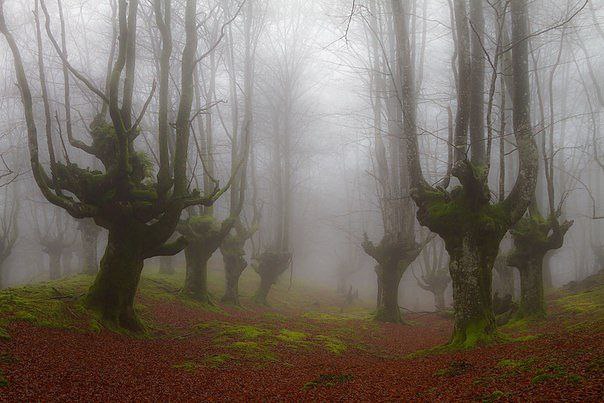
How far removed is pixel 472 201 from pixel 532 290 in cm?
503

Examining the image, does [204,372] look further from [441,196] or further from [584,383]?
[441,196]

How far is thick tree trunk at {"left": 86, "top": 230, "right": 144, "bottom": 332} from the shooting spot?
834cm

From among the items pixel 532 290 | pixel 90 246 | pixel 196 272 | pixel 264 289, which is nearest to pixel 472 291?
pixel 532 290

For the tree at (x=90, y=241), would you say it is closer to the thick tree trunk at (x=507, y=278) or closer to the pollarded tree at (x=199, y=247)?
the pollarded tree at (x=199, y=247)

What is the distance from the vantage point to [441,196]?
9016mm

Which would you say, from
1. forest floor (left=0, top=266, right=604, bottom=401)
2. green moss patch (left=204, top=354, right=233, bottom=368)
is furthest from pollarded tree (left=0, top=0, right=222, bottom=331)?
green moss patch (left=204, top=354, right=233, bottom=368)

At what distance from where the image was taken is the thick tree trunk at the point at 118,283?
8336 millimetres

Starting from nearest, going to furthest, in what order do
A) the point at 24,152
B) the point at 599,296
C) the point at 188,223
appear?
the point at 599,296 < the point at 188,223 < the point at 24,152

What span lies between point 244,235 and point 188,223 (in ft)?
14.1

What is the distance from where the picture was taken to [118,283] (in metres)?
8.47

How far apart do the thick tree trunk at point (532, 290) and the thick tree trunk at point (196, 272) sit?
10481 mm

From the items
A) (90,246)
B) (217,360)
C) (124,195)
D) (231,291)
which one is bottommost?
(217,360)

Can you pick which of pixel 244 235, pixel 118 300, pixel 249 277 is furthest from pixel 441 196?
pixel 249 277

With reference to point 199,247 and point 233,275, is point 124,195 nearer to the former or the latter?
point 199,247
